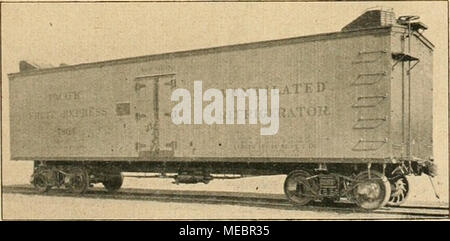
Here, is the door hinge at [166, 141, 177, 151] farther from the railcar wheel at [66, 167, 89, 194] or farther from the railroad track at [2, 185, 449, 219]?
the railcar wheel at [66, 167, 89, 194]

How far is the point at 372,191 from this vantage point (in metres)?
14.6

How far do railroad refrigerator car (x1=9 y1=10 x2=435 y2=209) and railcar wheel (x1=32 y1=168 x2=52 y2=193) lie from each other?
0.69 metres

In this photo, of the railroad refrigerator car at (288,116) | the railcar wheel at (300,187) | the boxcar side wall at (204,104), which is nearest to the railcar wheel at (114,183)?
the railroad refrigerator car at (288,116)

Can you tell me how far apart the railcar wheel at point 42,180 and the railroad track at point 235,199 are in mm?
189

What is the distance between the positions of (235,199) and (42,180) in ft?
21.7

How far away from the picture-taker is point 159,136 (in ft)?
56.8

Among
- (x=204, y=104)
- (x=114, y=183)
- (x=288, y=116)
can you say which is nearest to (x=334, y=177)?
(x=288, y=116)

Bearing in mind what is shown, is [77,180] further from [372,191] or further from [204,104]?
[372,191]

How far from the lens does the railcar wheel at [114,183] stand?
791 inches

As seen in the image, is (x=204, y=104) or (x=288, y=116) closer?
(x=288, y=116)

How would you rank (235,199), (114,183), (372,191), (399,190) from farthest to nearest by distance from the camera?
(114,183)
(235,199)
(399,190)
(372,191)

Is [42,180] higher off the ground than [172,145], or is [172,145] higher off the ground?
[172,145]

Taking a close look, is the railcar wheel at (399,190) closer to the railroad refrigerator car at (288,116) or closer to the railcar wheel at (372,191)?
the railroad refrigerator car at (288,116)

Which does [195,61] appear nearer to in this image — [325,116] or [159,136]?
[159,136]
